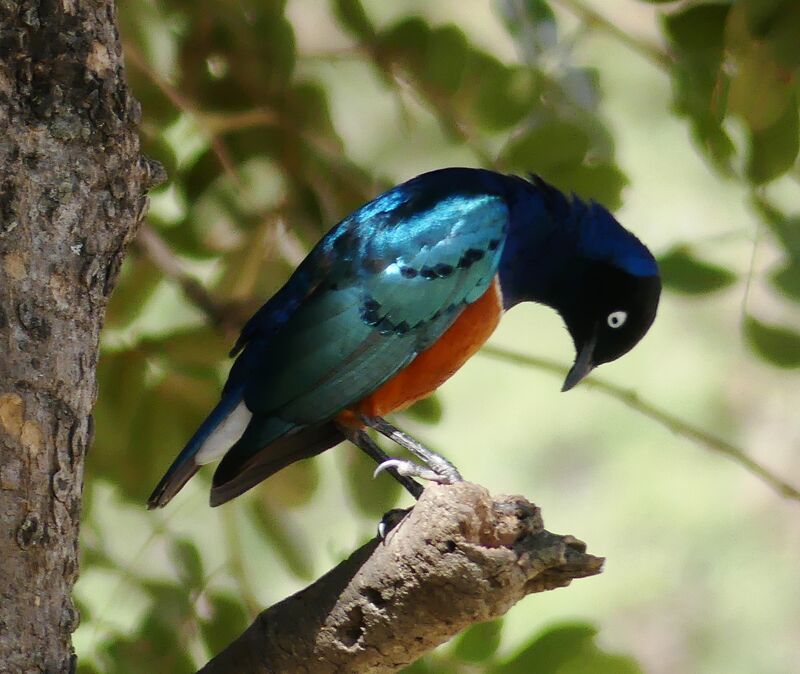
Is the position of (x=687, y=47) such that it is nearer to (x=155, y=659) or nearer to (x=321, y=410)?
(x=321, y=410)

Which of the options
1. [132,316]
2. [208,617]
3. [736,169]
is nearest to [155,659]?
[208,617]

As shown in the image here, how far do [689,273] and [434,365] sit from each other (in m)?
0.79

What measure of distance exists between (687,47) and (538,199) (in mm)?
759

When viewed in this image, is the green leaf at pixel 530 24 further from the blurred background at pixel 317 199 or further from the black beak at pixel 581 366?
the black beak at pixel 581 366

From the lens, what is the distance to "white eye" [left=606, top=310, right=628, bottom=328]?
161 inches

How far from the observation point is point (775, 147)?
3457mm

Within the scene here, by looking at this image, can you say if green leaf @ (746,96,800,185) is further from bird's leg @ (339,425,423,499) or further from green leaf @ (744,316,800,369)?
bird's leg @ (339,425,423,499)

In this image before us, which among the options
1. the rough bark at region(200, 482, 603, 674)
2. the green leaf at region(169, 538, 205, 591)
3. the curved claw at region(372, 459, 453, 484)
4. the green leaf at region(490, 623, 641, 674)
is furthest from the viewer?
the green leaf at region(169, 538, 205, 591)

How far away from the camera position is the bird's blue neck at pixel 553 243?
13.3ft

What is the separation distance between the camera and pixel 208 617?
3674 mm

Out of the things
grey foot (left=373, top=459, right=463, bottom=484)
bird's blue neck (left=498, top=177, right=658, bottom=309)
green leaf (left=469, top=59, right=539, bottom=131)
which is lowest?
grey foot (left=373, top=459, right=463, bottom=484)

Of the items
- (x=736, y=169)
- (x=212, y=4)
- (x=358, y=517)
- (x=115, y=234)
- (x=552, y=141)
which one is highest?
(x=212, y=4)

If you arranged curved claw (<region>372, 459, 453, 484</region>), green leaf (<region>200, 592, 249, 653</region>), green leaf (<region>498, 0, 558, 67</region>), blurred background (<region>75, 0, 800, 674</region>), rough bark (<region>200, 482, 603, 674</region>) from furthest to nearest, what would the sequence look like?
green leaf (<region>498, 0, 558, 67</region>), green leaf (<region>200, 592, 249, 653</region>), blurred background (<region>75, 0, 800, 674</region>), curved claw (<region>372, 459, 453, 484</region>), rough bark (<region>200, 482, 603, 674</region>)

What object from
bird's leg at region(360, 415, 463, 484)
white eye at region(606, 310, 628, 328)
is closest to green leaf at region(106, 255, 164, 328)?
bird's leg at region(360, 415, 463, 484)
